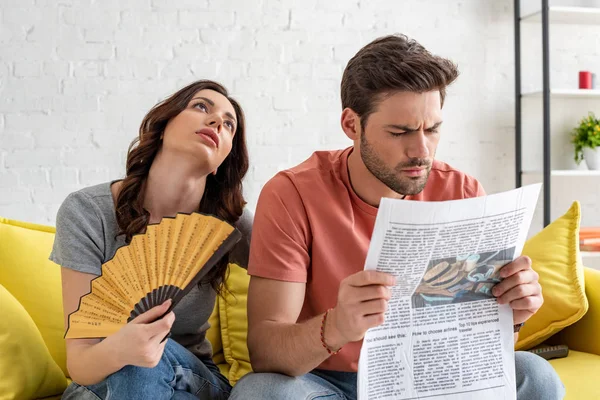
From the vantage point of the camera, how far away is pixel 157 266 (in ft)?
4.10

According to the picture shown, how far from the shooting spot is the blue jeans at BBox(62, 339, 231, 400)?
1352 mm

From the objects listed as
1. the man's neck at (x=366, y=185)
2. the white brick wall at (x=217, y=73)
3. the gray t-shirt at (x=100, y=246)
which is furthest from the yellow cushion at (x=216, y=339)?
the white brick wall at (x=217, y=73)

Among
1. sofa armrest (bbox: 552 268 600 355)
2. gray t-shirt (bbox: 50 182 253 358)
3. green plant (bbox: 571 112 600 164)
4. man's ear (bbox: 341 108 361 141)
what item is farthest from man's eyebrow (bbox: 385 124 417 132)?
green plant (bbox: 571 112 600 164)

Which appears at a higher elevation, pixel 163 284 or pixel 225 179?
pixel 225 179

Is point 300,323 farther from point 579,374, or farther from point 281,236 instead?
point 579,374

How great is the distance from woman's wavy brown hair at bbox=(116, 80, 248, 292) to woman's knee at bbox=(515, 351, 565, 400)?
0.70 m

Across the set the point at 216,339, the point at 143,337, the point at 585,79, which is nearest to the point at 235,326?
the point at 216,339

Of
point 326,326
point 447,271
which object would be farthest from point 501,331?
point 326,326

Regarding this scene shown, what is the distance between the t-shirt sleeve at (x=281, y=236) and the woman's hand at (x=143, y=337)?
0.28m

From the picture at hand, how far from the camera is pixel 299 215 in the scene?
60.9 inches

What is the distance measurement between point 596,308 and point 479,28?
5.95ft

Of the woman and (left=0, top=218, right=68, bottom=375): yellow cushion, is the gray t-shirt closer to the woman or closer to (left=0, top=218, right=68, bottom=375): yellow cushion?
the woman

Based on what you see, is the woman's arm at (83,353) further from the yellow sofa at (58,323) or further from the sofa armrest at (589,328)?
the sofa armrest at (589,328)

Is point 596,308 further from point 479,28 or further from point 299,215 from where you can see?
point 479,28
